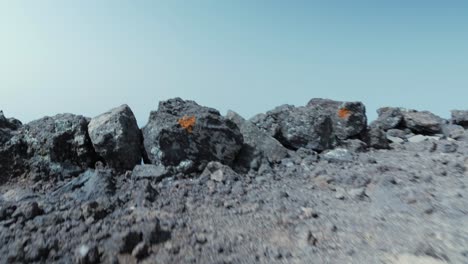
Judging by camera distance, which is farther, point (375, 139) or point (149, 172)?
point (375, 139)

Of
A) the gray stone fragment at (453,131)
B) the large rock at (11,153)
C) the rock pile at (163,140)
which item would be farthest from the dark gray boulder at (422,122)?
the large rock at (11,153)

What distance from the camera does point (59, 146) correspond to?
505 centimetres

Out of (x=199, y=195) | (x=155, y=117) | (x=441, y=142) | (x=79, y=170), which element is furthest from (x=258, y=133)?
(x=441, y=142)

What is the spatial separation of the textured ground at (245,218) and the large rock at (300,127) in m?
1.26

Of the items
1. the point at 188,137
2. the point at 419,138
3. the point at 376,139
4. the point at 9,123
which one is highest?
the point at 9,123

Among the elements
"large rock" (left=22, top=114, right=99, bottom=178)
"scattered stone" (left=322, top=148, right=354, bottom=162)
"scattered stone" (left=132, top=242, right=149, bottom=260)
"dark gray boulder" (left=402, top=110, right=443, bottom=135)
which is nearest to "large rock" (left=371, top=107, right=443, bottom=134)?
"dark gray boulder" (left=402, top=110, right=443, bottom=135)

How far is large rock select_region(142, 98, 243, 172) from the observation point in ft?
17.8

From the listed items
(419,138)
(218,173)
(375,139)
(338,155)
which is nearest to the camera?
(218,173)

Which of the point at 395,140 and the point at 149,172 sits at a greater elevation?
the point at 149,172

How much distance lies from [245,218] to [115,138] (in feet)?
7.28

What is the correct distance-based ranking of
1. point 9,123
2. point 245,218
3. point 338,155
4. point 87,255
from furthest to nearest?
point 338,155 < point 9,123 < point 245,218 < point 87,255

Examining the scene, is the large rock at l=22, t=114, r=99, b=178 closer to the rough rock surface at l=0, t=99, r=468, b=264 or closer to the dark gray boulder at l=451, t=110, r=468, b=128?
the rough rock surface at l=0, t=99, r=468, b=264

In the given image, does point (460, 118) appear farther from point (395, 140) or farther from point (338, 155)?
point (338, 155)

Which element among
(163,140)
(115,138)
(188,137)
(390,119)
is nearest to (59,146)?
(115,138)
